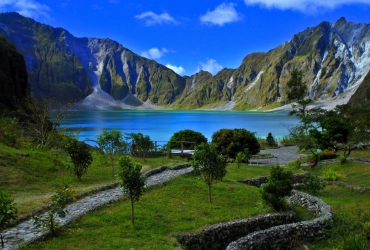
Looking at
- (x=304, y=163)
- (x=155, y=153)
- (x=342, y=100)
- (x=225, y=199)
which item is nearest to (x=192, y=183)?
(x=225, y=199)

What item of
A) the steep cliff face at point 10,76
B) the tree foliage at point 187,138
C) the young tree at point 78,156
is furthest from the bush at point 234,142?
the steep cliff face at point 10,76

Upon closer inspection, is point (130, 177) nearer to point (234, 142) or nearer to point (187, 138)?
point (187, 138)

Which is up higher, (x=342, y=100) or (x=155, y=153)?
(x=342, y=100)

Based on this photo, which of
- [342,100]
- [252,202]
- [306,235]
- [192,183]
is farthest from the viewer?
[342,100]

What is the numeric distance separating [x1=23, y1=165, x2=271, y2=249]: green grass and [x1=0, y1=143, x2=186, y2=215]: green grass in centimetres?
245

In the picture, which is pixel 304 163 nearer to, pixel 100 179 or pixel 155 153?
pixel 155 153

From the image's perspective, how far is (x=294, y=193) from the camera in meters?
15.3

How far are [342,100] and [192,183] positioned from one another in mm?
194206

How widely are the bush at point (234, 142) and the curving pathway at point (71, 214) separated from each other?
1687 centimetres

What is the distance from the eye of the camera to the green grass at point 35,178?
12.1m

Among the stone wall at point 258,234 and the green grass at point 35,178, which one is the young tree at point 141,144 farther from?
the stone wall at point 258,234

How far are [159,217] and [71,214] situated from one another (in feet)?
9.58

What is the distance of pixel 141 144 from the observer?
82.9 feet

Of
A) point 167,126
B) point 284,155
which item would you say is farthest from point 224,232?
point 167,126
